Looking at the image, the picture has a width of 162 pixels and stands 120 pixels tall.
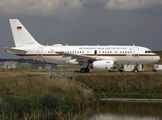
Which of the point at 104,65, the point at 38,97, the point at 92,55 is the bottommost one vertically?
the point at 38,97

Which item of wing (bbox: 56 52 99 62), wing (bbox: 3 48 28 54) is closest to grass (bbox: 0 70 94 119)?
wing (bbox: 56 52 99 62)

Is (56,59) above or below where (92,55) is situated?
below

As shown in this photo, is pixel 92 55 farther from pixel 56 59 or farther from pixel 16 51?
pixel 16 51

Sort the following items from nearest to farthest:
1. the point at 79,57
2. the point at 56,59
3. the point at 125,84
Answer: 1. the point at 125,84
2. the point at 79,57
3. the point at 56,59

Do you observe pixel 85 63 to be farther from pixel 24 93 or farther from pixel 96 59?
pixel 24 93

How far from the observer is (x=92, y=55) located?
124 ft

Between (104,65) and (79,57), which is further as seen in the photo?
(79,57)

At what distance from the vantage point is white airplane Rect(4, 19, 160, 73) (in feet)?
118

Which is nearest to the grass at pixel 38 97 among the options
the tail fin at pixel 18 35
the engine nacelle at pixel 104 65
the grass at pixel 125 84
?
the grass at pixel 125 84

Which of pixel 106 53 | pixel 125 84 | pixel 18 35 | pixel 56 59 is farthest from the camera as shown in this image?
pixel 18 35

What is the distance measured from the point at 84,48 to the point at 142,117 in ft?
62.7

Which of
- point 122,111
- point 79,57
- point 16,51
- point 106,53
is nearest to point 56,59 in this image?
point 79,57

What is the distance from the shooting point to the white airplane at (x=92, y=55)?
35.9 meters

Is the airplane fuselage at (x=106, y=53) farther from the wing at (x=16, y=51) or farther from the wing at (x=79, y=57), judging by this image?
the wing at (x=79, y=57)
